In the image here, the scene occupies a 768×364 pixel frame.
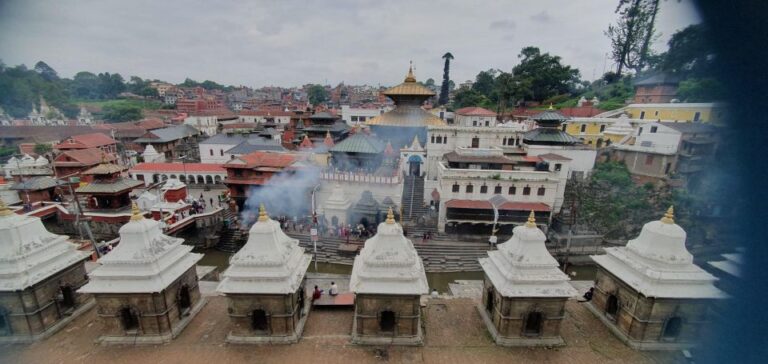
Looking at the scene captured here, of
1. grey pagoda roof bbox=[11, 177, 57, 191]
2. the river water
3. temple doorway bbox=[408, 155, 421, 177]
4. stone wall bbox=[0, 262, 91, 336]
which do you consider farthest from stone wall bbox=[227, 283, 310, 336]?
grey pagoda roof bbox=[11, 177, 57, 191]

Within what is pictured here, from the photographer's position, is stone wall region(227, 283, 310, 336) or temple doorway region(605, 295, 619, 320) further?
temple doorway region(605, 295, 619, 320)

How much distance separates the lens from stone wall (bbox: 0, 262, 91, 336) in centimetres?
772

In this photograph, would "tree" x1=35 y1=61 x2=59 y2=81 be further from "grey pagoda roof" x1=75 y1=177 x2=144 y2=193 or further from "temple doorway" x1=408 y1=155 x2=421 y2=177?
"temple doorway" x1=408 y1=155 x2=421 y2=177

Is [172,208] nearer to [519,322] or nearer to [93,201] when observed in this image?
[93,201]

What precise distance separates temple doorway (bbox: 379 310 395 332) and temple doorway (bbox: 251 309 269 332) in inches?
116

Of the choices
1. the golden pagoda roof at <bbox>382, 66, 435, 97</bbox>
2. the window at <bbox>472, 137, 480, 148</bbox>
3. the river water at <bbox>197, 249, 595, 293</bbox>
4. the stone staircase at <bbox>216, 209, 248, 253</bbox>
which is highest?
the golden pagoda roof at <bbox>382, 66, 435, 97</bbox>

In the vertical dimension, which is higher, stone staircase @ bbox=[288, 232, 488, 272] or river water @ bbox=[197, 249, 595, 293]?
stone staircase @ bbox=[288, 232, 488, 272]

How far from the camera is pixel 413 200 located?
20234mm

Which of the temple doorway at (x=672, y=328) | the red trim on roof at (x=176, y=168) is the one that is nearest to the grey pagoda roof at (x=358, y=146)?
the red trim on roof at (x=176, y=168)

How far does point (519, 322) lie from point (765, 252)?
6.07 metres

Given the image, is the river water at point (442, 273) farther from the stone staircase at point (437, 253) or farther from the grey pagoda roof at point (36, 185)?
the grey pagoda roof at point (36, 185)

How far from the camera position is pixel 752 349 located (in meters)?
2.85

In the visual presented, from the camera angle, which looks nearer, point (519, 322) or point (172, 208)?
point (519, 322)

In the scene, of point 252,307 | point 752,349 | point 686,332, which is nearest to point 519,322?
point 686,332
